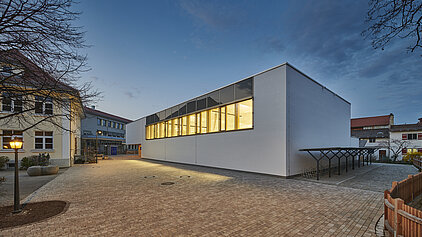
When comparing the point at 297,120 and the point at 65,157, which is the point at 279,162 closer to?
the point at 297,120

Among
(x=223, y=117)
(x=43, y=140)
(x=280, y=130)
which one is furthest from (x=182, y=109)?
(x=43, y=140)

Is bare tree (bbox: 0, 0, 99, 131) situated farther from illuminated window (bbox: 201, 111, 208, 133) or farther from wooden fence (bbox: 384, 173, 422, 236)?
illuminated window (bbox: 201, 111, 208, 133)

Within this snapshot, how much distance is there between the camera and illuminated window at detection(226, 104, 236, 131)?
547 inches

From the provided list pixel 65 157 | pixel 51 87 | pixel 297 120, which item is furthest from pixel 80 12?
pixel 65 157

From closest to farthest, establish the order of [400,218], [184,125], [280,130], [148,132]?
[400,218] < [280,130] < [184,125] < [148,132]

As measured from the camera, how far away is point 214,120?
15.7 meters

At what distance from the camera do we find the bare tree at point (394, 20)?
351 centimetres

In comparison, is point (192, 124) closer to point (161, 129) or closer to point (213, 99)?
point (213, 99)

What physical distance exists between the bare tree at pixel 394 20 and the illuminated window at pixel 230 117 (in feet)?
33.3

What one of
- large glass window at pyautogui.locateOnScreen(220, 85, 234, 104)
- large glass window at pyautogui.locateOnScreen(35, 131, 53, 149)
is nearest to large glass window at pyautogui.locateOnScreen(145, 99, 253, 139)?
large glass window at pyautogui.locateOnScreen(220, 85, 234, 104)

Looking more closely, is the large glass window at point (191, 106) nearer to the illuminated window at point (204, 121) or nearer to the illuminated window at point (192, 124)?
the illuminated window at point (192, 124)

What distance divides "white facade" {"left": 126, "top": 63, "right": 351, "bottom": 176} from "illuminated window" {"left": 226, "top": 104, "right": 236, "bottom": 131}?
483 mm

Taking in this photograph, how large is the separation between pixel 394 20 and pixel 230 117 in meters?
10.8

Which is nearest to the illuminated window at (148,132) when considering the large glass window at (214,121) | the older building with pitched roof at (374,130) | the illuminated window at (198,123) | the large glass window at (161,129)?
the large glass window at (161,129)
